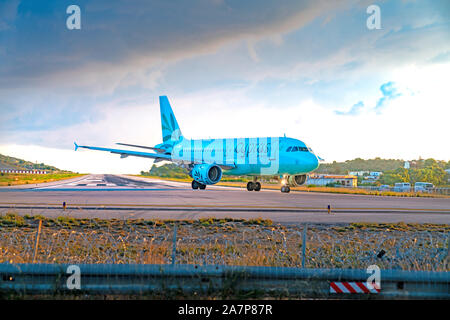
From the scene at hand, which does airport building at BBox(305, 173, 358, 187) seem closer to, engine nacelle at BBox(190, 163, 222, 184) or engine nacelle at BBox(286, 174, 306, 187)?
engine nacelle at BBox(286, 174, 306, 187)

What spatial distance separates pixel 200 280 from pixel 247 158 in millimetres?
26874

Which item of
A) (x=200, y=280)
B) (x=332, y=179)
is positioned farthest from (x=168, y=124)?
(x=332, y=179)

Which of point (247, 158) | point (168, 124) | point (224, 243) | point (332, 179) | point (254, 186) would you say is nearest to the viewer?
point (224, 243)

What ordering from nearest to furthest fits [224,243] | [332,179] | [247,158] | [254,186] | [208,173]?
[224,243] < [208,173] < [247,158] < [254,186] < [332,179]

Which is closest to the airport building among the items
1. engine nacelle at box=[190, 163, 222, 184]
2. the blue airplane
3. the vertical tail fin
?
the vertical tail fin

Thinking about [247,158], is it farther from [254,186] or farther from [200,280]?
[200,280]

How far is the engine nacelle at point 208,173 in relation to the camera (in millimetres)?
31656

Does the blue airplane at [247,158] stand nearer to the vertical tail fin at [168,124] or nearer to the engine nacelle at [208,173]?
the engine nacelle at [208,173]

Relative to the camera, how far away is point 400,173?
4574 inches

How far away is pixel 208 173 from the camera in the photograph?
31.7 m

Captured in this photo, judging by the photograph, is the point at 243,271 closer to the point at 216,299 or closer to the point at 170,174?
the point at 216,299

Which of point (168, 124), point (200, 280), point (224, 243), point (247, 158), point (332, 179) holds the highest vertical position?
point (168, 124)
